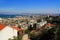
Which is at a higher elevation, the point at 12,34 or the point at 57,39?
the point at 57,39

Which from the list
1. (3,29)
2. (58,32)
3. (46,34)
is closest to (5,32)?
(3,29)

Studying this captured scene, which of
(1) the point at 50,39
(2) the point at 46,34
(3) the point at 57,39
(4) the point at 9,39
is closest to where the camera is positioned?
(3) the point at 57,39

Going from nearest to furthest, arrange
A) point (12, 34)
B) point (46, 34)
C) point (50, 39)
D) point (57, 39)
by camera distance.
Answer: point (57, 39) < point (50, 39) < point (46, 34) < point (12, 34)

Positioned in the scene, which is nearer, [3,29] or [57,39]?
[57,39]

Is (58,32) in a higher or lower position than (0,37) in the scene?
higher

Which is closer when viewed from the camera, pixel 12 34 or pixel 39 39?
pixel 39 39

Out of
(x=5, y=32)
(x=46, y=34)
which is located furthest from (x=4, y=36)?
(x=46, y=34)

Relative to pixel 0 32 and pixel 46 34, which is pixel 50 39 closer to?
pixel 46 34

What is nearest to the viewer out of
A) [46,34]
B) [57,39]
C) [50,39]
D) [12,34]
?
[57,39]

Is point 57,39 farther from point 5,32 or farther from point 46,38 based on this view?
point 5,32
